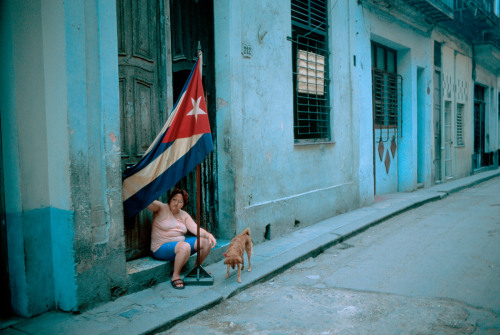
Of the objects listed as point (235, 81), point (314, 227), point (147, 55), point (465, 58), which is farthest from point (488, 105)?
point (147, 55)

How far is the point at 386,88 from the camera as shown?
12.7 m

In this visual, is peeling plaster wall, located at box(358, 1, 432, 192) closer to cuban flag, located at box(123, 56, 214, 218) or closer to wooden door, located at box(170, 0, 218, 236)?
wooden door, located at box(170, 0, 218, 236)

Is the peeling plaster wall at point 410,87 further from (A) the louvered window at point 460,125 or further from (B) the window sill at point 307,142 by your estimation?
(A) the louvered window at point 460,125

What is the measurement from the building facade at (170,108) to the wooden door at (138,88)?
0.02 metres

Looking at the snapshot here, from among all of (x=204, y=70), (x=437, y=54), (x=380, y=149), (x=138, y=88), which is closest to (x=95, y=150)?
(x=138, y=88)

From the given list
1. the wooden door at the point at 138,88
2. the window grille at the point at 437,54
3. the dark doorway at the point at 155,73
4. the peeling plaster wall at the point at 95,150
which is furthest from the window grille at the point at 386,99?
the peeling plaster wall at the point at 95,150

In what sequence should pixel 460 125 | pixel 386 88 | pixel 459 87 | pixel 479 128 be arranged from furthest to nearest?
pixel 479 128, pixel 460 125, pixel 459 87, pixel 386 88

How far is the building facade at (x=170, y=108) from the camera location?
4242 mm

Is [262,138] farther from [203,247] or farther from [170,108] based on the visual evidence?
[203,247]


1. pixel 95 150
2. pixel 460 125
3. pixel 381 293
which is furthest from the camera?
pixel 460 125

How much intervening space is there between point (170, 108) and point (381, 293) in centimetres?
347

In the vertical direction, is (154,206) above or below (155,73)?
below

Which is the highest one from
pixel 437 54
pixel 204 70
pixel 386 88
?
pixel 437 54

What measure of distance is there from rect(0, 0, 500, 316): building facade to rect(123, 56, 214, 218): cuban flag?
0.26 m
